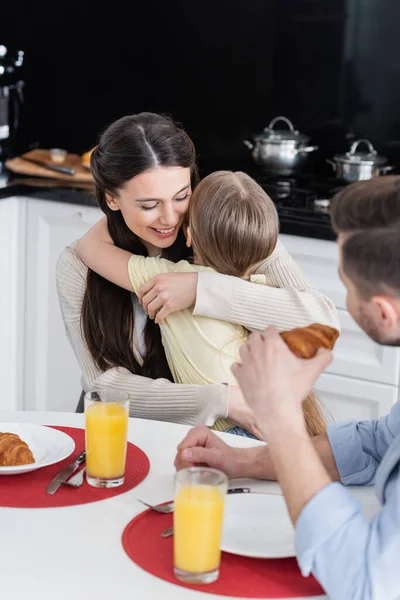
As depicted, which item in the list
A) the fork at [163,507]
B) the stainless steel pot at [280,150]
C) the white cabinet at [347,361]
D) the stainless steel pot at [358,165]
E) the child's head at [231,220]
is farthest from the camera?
the stainless steel pot at [280,150]

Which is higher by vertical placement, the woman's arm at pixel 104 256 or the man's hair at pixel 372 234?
the man's hair at pixel 372 234

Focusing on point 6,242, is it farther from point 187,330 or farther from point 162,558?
point 162,558

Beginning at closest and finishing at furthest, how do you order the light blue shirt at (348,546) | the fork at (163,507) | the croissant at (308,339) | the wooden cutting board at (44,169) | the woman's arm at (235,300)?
1. the light blue shirt at (348,546)
2. the croissant at (308,339)
3. the fork at (163,507)
4. the woman's arm at (235,300)
5. the wooden cutting board at (44,169)

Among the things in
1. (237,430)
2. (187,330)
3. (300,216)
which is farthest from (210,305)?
(300,216)

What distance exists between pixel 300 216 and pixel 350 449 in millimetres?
1399

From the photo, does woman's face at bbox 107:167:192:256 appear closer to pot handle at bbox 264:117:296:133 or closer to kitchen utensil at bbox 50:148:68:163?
pot handle at bbox 264:117:296:133

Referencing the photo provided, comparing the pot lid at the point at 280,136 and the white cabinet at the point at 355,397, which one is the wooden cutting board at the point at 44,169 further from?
the white cabinet at the point at 355,397

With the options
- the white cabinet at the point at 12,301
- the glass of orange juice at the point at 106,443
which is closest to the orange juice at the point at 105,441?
the glass of orange juice at the point at 106,443

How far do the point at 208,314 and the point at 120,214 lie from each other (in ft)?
1.04

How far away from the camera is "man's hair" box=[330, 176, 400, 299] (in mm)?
1193

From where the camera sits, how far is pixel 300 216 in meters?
2.88

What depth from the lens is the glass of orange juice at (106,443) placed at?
151cm

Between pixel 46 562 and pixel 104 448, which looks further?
pixel 104 448

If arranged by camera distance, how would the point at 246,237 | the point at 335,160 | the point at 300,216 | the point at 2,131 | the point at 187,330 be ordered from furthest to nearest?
1. the point at 2,131
2. the point at 335,160
3. the point at 300,216
4. the point at 187,330
5. the point at 246,237
